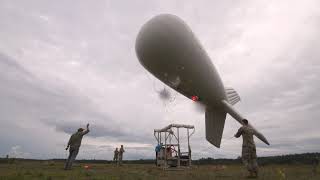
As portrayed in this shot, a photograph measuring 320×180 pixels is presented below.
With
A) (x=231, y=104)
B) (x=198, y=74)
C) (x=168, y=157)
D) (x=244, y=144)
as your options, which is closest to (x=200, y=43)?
(x=198, y=74)

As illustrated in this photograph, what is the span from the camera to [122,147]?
1249 inches

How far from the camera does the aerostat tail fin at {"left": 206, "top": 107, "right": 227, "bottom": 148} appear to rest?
20984mm

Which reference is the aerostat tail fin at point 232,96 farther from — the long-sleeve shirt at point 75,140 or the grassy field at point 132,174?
the long-sleeve shirt at point 75,140

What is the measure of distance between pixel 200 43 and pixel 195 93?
9.57 feet

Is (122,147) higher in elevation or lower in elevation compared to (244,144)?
higher

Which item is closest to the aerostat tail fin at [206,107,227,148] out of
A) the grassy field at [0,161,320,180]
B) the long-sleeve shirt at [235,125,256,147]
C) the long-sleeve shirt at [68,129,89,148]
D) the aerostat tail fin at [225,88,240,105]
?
the aerostat tail fin at [225,88,240,105]

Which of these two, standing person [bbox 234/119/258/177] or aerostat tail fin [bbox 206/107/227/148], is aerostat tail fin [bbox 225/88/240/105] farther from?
standing person [bbox 234/119/258/177]

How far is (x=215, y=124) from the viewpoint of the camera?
835 inches

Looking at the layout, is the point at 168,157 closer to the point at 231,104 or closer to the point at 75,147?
the point at 231,104

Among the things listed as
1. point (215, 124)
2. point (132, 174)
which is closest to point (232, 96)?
point (215, 124)

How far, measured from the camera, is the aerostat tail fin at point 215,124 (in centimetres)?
2098

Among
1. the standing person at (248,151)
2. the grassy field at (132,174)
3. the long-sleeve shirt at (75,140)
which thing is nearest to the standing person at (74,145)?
the long-sleeve shirt at (75,140)

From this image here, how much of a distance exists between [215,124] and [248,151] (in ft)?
24.2

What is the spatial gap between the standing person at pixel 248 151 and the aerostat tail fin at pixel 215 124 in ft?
21.5
